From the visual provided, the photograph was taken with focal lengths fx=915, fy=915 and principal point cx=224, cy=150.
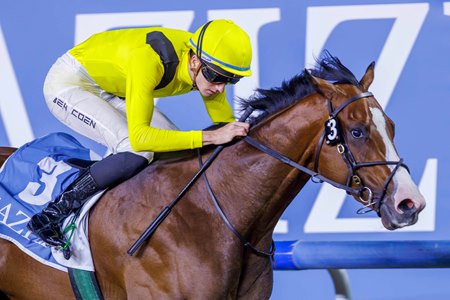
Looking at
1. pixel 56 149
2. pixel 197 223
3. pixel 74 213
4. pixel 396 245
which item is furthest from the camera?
pixel 396 245

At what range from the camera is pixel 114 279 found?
380cm

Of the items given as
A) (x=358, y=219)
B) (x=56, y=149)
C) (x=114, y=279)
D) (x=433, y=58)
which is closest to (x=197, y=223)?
(x=114, y=279)

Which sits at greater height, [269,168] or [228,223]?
[269,168]

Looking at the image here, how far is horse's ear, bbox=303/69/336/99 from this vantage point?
351 cm

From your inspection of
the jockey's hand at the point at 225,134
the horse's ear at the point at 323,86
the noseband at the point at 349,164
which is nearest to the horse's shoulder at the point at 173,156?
the jockey's hand at the point at 225,134

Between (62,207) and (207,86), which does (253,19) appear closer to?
(207,86)

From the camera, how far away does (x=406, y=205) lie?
3.26 metres

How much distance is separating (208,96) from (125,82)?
1.20 ft

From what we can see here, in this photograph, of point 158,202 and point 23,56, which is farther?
point 23,56

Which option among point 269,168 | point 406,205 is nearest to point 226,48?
point 269,168

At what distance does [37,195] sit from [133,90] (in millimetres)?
774

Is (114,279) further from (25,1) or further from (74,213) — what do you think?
(25,1)

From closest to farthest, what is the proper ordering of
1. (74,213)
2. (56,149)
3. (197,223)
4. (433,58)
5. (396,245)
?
1. (197,223)
2. (74,213)
3. (56,149)
4. (396,245)
5. (433,58)

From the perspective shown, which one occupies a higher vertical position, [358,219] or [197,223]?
[197,223]
